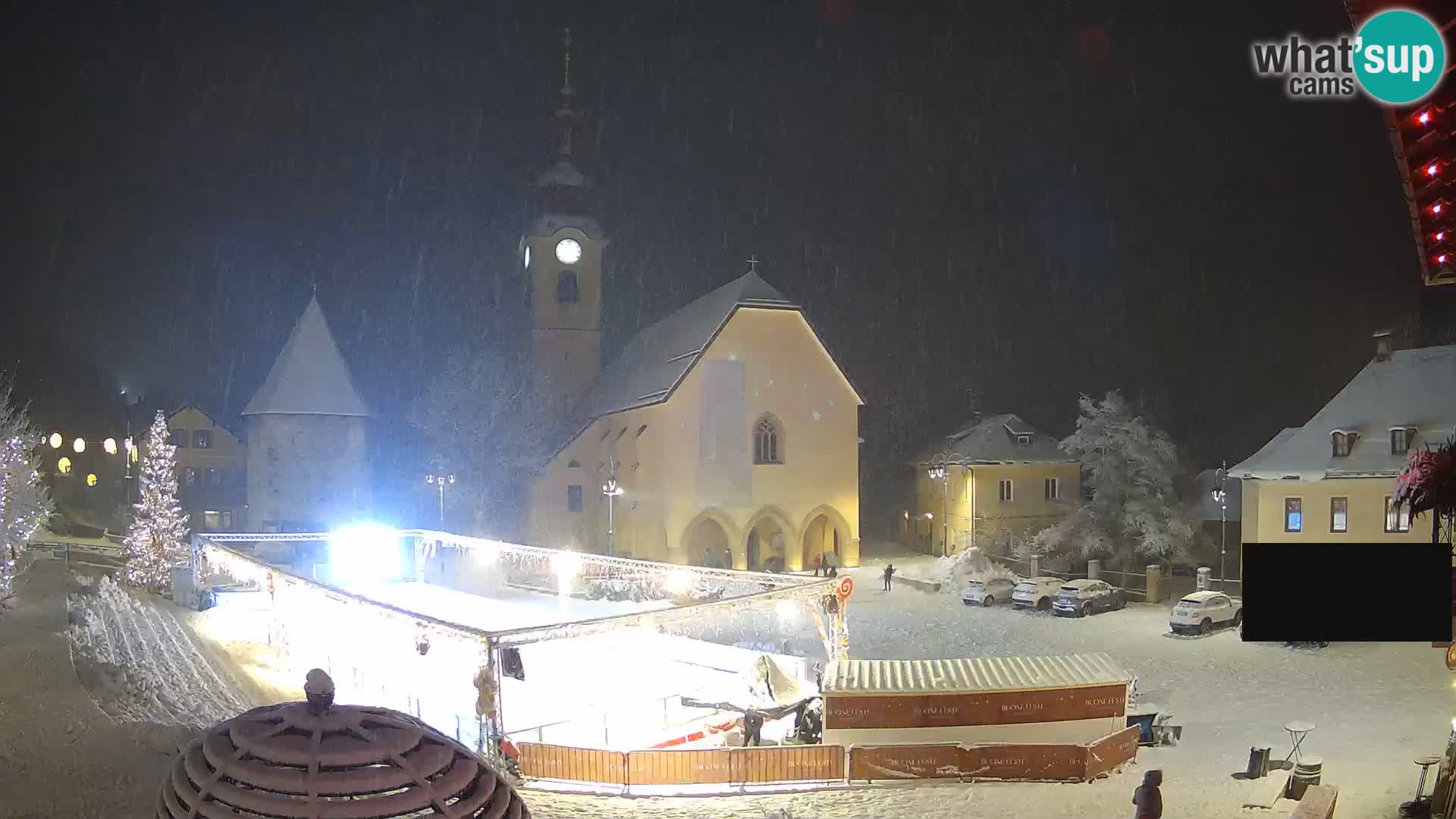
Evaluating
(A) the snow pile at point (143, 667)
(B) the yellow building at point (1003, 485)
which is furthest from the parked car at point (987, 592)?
(A) the snow pile at point (143, 667)

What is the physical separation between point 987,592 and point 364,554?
19.7 metres

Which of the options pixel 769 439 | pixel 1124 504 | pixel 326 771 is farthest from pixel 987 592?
pixel 326 771

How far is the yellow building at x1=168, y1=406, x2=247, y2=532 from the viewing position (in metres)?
50.7

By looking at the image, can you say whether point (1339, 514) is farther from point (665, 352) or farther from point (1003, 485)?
point (665, 352)

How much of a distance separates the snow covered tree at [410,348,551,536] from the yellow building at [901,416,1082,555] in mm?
18432

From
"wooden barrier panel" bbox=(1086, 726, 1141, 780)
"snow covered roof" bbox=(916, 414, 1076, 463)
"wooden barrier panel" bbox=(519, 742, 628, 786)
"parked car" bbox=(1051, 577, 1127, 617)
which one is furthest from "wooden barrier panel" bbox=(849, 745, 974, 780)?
"snow covered roof" bbox=(916, 414, 1076, 463)

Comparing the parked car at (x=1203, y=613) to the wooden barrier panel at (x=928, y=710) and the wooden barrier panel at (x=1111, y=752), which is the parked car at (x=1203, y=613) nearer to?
the wooden barrier panel at (x=1111, y=752)

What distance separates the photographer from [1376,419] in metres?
24.6

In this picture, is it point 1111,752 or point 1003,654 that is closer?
point 1111,752

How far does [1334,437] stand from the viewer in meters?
24.9

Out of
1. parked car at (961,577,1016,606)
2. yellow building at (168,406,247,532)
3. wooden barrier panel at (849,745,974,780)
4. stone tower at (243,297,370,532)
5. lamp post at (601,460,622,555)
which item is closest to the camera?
wooden barrier panel at (849,745,974,780)

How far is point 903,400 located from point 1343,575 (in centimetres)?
5531

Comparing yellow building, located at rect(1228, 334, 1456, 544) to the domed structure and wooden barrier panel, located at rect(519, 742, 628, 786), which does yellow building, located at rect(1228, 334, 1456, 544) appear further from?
the domed structure

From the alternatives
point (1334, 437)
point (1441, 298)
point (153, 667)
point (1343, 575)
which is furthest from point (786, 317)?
point (1343, 575)
